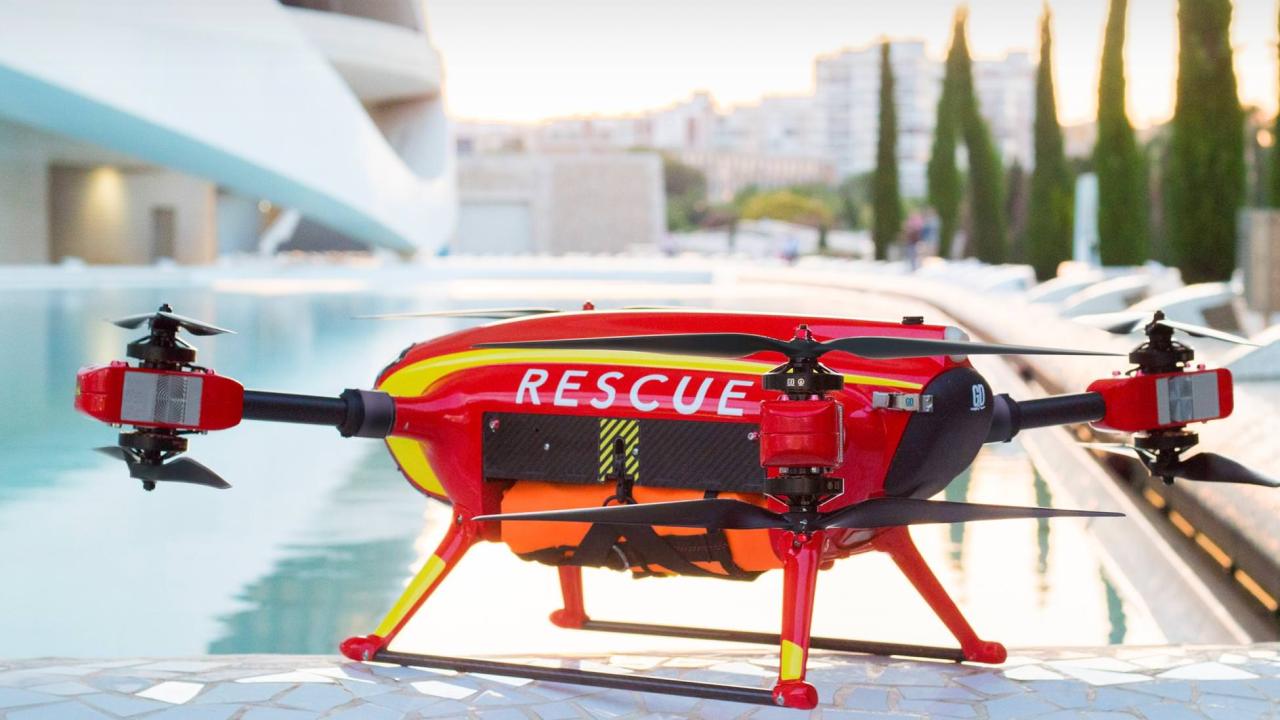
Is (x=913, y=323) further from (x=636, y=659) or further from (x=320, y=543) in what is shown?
(x=320, y=543)

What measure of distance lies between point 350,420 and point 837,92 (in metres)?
117

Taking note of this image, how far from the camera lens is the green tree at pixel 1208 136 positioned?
13242 millimetres

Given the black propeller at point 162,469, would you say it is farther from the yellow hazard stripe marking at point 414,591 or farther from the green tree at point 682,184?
the green tree at point 682,184

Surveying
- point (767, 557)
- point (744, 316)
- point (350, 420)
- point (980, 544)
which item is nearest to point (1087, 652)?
point (767, 557)

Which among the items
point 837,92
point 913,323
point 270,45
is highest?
point 837,92

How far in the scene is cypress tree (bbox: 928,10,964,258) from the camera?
26.5m

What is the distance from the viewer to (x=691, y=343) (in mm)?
2283

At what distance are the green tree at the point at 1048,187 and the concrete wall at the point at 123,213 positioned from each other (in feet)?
56.8

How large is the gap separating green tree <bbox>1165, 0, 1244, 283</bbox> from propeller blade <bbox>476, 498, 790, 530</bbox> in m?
12.1

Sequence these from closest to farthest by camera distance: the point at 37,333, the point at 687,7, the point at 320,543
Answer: the point at 320,543
the point at 37,333
the point at 687,7

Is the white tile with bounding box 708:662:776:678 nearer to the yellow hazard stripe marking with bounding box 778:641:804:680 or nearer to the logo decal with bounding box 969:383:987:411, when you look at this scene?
the yellow hazard stripe marking with bounding box 778:641:804:680

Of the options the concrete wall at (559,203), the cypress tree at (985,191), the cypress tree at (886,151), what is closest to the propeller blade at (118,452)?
the cypress tree at (985,191)

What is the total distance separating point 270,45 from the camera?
25.3 meters

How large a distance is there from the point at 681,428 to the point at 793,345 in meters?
0.40
